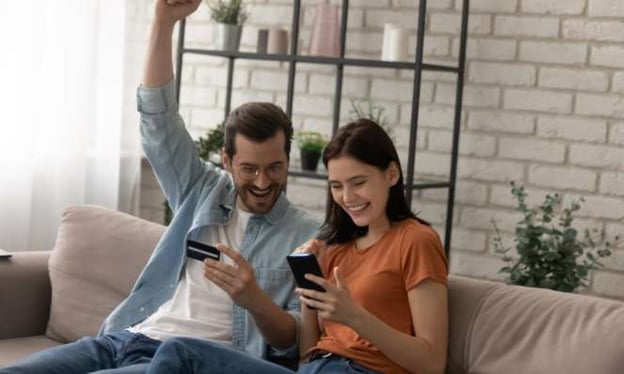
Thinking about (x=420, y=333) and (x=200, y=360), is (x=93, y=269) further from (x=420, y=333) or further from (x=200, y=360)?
(x=420, y=333)

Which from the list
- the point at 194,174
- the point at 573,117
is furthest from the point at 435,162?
the point at 194,174

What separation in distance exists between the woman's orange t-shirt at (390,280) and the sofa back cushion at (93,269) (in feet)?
2.78

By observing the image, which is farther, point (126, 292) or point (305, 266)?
point (126, 292)

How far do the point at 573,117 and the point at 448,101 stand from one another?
47cm

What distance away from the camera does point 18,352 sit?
3.22m

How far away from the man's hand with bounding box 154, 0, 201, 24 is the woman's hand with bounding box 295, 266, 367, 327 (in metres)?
0.87

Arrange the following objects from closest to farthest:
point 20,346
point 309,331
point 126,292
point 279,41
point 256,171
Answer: point 309,331, point 256,171, point 20,346, point 126,292, point 279,41

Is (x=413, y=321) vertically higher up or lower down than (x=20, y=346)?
higher up

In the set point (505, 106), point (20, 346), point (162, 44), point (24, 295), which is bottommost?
point (20, 346)

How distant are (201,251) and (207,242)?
0.80 ft

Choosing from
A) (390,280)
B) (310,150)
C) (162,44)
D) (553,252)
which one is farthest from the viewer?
(310,150)

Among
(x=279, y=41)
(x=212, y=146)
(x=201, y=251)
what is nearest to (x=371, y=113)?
(x=279, y=41)

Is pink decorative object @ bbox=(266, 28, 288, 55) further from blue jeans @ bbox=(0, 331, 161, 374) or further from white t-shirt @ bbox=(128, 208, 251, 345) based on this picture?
blue jeans @ bbox=(0, 331, 161, 374)

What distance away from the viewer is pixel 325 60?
4156mm
